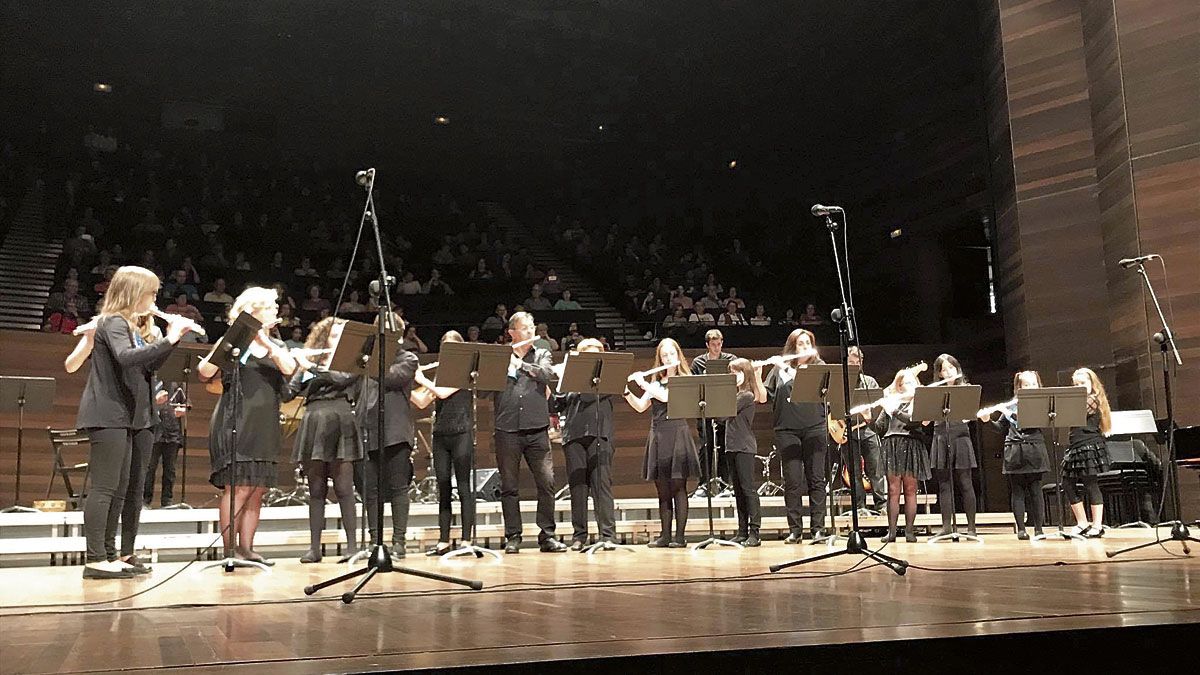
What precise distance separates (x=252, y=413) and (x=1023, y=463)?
623 cm

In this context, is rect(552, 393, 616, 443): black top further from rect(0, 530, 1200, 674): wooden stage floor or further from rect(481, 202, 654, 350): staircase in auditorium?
rect(481, 202, 654, 350): staircase in auditorium

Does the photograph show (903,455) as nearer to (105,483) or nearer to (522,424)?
(522,424)

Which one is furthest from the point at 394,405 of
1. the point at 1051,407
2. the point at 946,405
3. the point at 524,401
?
the point at 1051,407

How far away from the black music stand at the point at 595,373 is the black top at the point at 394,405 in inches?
39.7

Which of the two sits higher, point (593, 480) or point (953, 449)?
point (953, 449)

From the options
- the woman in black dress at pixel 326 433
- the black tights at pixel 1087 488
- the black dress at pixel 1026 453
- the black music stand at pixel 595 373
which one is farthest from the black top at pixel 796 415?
the woman in black dress at pixel 326 433

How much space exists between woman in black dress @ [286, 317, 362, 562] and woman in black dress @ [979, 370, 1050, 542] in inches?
213

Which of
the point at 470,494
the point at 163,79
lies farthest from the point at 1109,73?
the point at 163,79

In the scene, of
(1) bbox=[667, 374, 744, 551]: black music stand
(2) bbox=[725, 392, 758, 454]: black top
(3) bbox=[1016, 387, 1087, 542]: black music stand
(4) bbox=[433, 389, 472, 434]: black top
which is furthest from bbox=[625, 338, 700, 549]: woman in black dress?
(3) bbox=[1016, 387, 1087, 542]: black music stand

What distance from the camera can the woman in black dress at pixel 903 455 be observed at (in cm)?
799

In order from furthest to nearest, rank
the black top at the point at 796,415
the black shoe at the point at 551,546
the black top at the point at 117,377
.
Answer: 1. the black top at the point at 796,415
2. the black shoe at the point at 551,546
3. the black top at the point at 117,377

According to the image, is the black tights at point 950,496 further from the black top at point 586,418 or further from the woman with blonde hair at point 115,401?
the woman with blonde hair at point 115,401

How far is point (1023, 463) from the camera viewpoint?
8555 mm

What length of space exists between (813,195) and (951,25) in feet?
12.5
